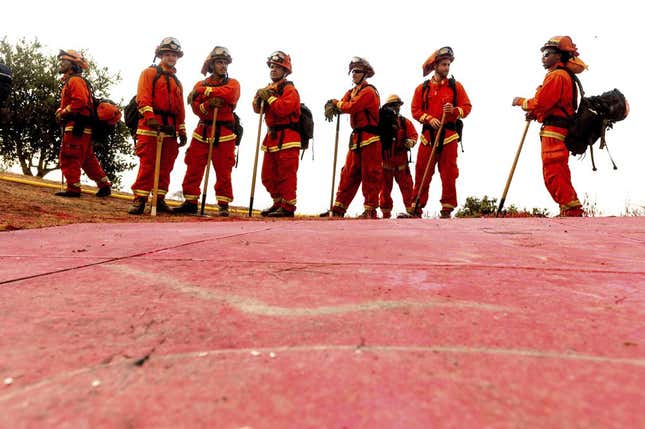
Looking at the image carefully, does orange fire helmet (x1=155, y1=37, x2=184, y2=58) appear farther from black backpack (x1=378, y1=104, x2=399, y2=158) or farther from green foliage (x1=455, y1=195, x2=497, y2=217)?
green foliage (x1=455, y1=195, x2=497, y2=217)

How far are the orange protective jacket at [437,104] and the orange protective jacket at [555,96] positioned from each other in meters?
1.24

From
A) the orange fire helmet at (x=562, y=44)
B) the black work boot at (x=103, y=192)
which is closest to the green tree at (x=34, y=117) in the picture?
the black work boot at (x=103, y=192)

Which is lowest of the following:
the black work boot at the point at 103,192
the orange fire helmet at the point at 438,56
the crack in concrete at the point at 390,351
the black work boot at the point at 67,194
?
the crack in concrete at the point at 390,351

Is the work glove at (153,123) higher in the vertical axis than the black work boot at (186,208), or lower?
higher

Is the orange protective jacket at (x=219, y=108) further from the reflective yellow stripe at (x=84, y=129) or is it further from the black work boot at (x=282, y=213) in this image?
the reflective yellow stripe at (x=84, y=129)

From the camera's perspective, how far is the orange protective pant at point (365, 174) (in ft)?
22.5

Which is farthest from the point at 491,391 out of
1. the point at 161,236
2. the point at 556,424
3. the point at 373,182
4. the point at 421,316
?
the point at 373,182

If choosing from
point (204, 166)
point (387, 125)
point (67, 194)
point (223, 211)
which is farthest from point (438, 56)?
point (67, 194)

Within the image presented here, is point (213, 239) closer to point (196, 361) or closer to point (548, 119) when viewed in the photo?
point (196, 361)

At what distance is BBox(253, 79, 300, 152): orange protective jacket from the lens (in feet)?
22.2

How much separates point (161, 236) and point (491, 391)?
102 inches

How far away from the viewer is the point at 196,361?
0.92 metres

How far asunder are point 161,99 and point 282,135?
168cm

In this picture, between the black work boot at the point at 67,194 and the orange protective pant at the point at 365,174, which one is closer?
the orange protective pant at the point at 365,174
